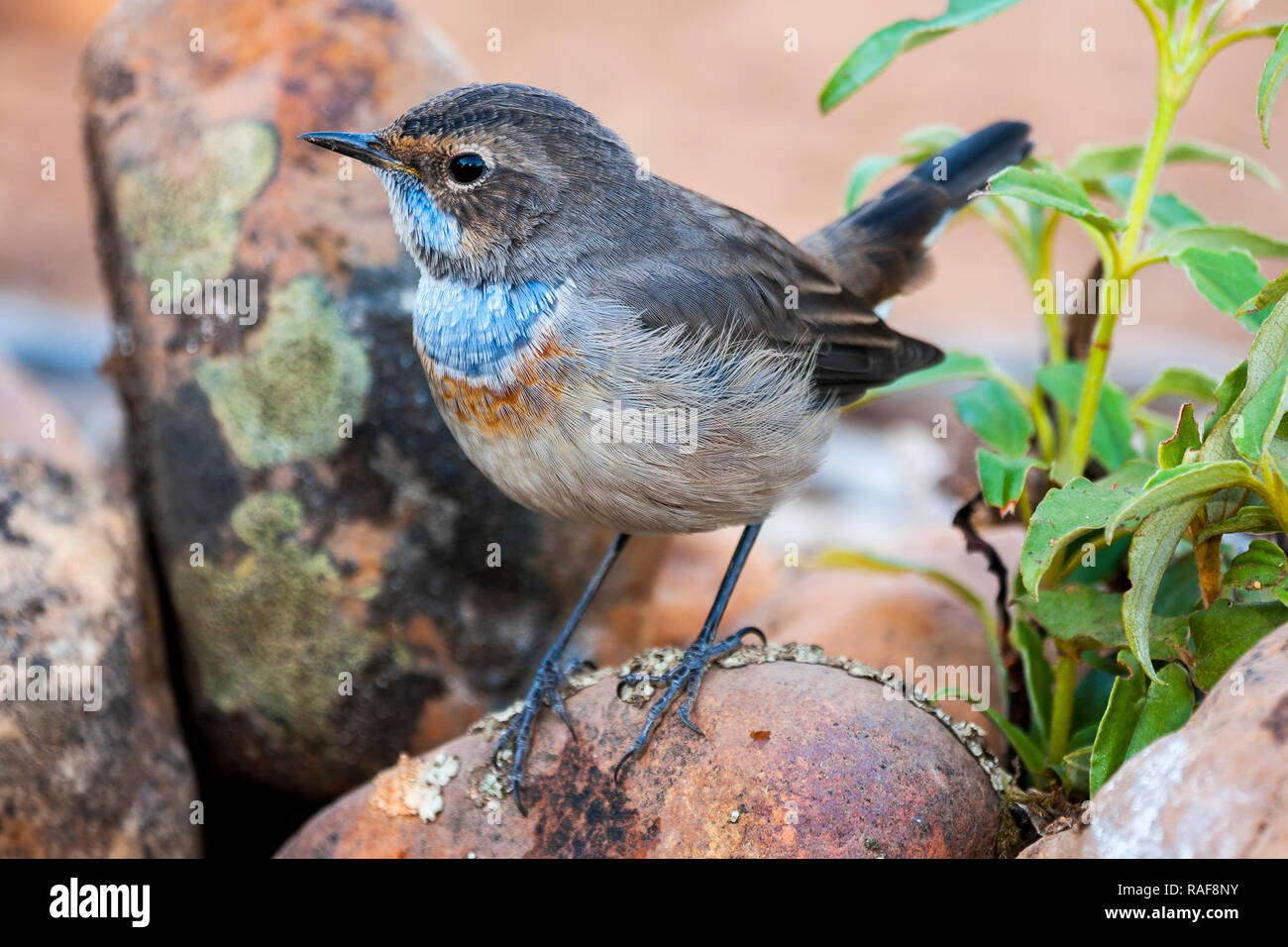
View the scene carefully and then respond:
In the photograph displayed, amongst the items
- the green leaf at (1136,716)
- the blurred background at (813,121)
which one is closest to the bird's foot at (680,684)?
the green leaf at (1136,716)

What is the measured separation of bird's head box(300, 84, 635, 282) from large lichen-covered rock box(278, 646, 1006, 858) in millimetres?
1248

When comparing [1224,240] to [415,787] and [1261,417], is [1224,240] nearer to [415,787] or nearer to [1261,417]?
[1261,417]

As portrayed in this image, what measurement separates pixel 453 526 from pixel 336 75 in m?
1.73

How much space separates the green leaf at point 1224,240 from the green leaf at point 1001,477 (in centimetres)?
81

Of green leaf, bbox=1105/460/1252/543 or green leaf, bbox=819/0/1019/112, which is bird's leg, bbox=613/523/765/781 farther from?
green leaf, bbox=819/0/1019/112

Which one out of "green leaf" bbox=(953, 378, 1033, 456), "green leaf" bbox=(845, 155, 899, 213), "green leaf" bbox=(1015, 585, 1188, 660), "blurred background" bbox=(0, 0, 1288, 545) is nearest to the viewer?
"green leaf" bbox=(1015, 585, 1188, 660)

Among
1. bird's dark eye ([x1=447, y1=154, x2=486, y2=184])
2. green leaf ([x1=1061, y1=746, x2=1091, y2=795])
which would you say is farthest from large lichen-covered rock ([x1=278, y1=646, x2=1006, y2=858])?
bird's dark eye ([x1=447, y1=154, x2=486, y2=184])

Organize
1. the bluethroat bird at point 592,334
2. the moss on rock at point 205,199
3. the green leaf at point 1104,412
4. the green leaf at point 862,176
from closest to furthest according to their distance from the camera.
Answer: the bluethroat bird at point 592,334
the green leaf at point 1104,412
the moss on rock at point 205,199
the green leaf at point 862,176

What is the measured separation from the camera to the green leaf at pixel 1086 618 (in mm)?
3033

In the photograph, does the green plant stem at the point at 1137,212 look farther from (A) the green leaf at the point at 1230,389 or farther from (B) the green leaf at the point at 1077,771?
(B) the green leaf at the point at 1077,771

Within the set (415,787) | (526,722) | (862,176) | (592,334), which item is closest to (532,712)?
(526,722)

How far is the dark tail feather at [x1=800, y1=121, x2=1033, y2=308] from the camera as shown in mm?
4406

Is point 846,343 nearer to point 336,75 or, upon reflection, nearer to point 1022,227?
point 1022,227

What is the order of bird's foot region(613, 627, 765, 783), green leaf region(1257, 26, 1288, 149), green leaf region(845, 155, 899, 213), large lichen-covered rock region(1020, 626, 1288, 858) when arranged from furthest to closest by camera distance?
green leaf region(845, 155, 899, 213), bird's foot region(613, 627, 765, 783), green leaf region(1257, 26, 1288, 149), large lichen-covered rock region(1020, 626, 1288, 858)
